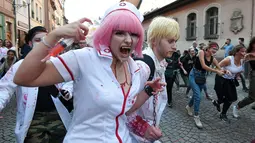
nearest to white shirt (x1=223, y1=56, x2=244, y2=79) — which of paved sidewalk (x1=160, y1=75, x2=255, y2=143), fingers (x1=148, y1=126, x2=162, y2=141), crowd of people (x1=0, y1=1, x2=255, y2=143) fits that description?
paved sidewalk (x1=160, y1=75, x2=255, y2=143)

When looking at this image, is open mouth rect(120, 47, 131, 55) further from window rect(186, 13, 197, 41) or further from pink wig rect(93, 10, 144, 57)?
window rect(186, 13, 197, 41)

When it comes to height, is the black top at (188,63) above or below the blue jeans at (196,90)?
above

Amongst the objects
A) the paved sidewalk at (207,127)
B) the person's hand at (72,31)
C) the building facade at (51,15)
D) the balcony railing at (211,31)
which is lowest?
the paved sidewalk at (207,127)

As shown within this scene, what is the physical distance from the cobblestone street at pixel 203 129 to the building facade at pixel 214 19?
8545mm

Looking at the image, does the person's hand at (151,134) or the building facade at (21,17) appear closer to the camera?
the person's hand at (151,134)

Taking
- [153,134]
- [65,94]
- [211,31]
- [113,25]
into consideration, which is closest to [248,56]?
[153,134]

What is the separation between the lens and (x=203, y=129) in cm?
448

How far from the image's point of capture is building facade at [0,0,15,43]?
15.7 m

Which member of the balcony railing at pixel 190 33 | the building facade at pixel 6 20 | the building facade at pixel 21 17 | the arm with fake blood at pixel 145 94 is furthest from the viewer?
the building facade at pixel 21 17

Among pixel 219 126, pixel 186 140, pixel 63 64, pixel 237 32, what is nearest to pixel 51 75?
pixel 63 64

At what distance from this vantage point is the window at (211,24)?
15.6 meters

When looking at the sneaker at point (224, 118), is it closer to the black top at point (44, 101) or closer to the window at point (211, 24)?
the black top at point (44, 101)

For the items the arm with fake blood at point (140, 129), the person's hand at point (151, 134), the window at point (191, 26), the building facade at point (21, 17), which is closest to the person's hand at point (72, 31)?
the arm with fake blood at point (140, 129)

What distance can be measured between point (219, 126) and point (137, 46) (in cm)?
376
